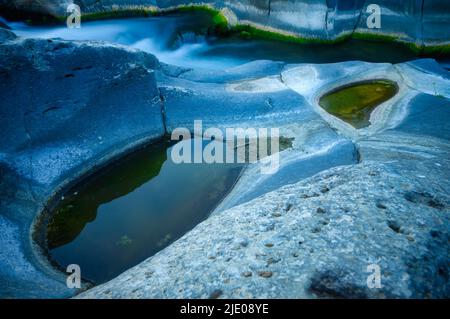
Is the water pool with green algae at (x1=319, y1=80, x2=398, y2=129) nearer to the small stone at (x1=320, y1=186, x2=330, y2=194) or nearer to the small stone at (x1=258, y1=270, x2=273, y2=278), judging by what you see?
the small stone at (x1=320, y1=186, x2=330, y2=194)

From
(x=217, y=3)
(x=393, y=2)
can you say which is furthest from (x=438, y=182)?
(x=217, y=3)

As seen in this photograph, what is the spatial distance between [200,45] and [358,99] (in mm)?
8101

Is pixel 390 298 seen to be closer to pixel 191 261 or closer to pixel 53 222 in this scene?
pixel 191 261

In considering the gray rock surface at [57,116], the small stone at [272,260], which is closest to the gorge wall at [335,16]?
the gray rock surface at [57,116]

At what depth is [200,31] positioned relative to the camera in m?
16.0

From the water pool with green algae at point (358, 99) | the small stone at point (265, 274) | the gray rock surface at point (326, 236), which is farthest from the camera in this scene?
the water pool with green algae at point (358, 99)

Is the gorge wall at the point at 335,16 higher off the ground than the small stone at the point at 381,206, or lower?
higher

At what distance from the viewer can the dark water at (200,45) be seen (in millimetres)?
13727

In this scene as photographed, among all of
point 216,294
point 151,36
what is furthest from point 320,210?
point 151,36

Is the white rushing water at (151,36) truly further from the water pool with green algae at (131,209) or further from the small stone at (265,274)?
the small stone at (265,274)

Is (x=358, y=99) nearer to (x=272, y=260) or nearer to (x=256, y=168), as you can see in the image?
(x=256, y=168)

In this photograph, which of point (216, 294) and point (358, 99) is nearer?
point (216, 294)

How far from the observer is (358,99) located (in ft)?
33.0

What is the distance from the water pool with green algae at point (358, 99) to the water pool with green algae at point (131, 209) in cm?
358
